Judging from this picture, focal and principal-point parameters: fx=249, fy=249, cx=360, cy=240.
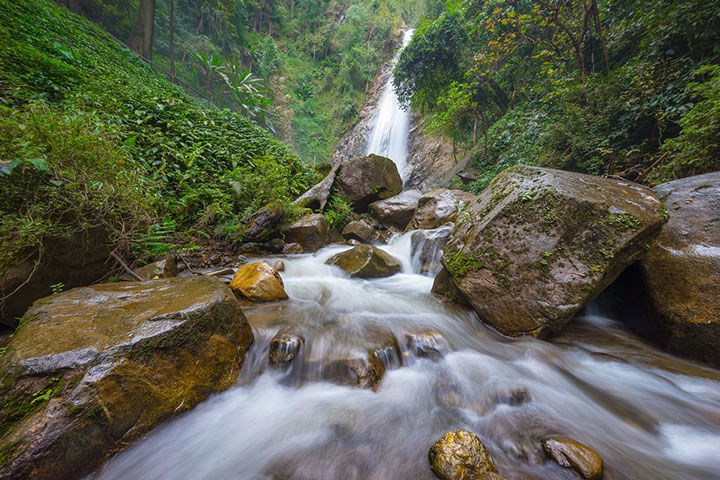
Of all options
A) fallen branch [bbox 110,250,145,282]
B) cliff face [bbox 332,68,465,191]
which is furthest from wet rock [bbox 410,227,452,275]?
cliff face [bbox 332,68,465,191]

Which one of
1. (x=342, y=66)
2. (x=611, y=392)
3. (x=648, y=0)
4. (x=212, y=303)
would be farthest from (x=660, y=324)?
(x=342, y=66)

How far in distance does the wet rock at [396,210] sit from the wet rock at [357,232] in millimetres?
1067

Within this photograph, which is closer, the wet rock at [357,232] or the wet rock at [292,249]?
the wet rock at [292,249]

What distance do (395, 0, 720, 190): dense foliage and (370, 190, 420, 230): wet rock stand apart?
2.41 m

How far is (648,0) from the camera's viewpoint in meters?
5.08

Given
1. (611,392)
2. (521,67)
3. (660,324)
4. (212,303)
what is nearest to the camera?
(212,303)

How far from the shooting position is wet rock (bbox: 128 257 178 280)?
3189 millimetres

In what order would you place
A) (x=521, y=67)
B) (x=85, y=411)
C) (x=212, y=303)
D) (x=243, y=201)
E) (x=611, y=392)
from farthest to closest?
1. (x=521, y=67)
2. (x=243, y=201)
3. (x=611, y=392)
4. (x=212, y=303)
5. (x=85, y=411)

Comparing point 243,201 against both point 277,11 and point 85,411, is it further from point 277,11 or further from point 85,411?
point 277,11

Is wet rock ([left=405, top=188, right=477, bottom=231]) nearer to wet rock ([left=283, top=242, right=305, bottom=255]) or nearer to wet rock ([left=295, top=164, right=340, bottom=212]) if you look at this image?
wet rock ([left=295, top=164, right=340, bottom=212])

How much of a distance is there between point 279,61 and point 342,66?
5.91 metres

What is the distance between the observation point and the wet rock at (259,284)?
3.35m

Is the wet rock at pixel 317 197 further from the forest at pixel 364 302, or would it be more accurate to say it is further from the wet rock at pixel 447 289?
the wet rock at pixel 447 289

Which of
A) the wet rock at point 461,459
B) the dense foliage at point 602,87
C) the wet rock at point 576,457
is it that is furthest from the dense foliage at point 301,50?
the wet rock at point 576,457
